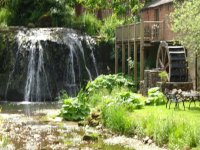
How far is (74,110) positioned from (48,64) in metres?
11.4

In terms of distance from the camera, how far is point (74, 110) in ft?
62.9

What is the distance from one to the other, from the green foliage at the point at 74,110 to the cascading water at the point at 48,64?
9.31m

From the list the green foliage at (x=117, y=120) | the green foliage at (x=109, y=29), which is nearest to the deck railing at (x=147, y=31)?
the green foliage at (x=109, y=29)

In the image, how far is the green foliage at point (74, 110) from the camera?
62.5 ft

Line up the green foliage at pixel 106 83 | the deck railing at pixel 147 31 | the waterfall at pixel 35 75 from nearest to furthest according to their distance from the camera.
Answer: the green foliage at pixel 106 83
the deck railing at pixel 147 31
the waterfall at pixel 35 75

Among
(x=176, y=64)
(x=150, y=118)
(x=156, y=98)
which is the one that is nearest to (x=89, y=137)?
(x=150, y=118)

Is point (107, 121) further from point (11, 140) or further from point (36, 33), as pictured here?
point (36, 33)

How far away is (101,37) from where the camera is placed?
33312 millimetres

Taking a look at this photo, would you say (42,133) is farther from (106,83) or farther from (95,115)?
(106,83)

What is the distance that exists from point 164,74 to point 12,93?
36.8ft

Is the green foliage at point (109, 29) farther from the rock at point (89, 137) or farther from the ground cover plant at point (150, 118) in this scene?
the rock at point (89, 137)

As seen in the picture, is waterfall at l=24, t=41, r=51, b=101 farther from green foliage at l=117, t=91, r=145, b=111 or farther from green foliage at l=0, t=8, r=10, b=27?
green foliage at l=117, t=91, r=145, b=111

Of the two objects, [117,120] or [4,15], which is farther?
[4,15]

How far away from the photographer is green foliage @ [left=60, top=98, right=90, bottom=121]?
62.5 feet
